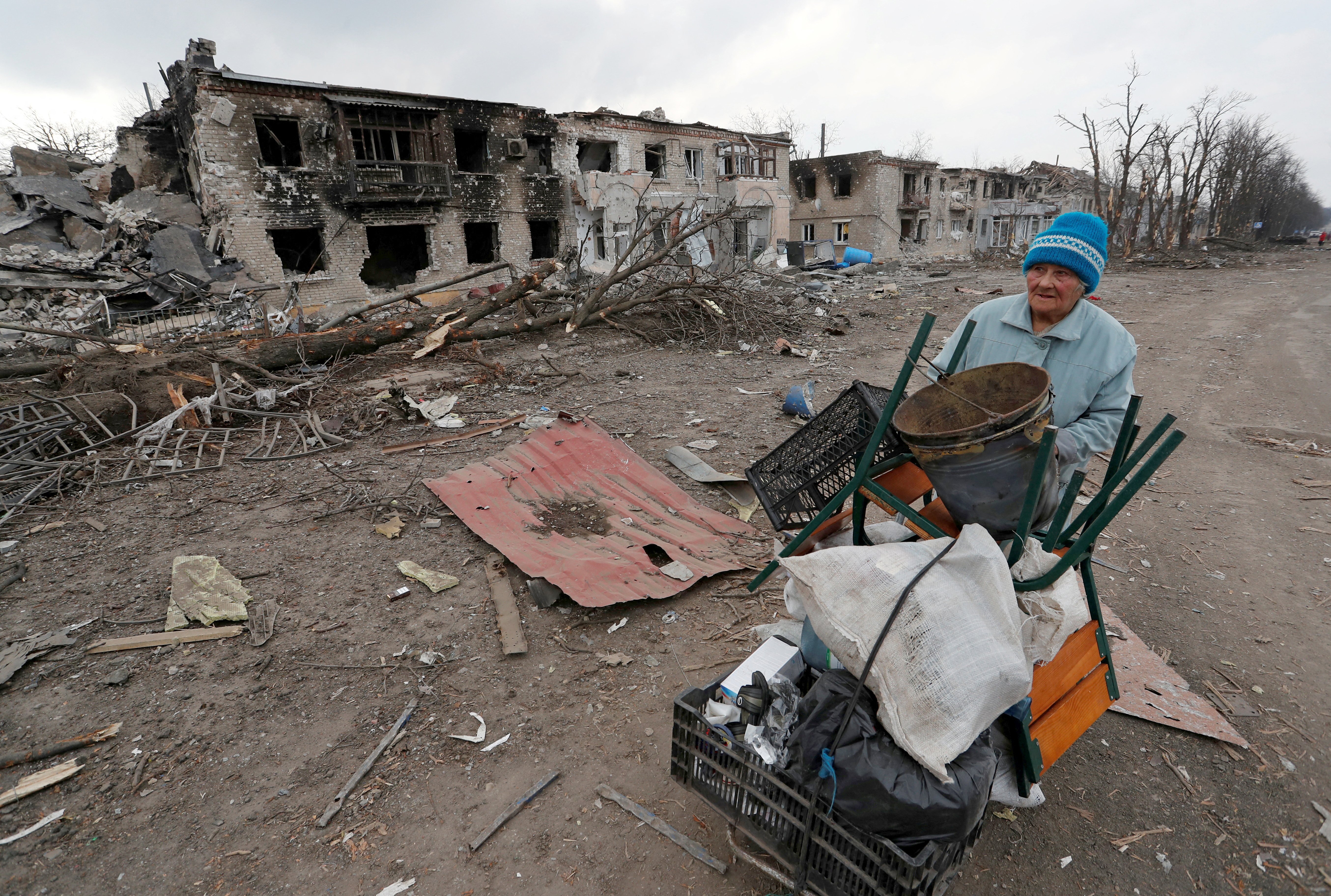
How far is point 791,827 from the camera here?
1666 millimetres

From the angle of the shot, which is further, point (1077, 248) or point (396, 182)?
point (396, 182)

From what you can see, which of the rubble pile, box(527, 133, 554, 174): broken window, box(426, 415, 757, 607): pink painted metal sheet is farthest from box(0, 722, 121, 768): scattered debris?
box(527, 133, 554, 174): broken window

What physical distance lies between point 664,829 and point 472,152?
2158cm

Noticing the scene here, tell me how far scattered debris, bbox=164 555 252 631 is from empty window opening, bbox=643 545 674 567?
2.23 meters

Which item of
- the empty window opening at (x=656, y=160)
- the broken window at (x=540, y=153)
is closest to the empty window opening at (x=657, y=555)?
the broken window at (x=540, y=153)

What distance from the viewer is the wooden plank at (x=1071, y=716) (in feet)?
5.78

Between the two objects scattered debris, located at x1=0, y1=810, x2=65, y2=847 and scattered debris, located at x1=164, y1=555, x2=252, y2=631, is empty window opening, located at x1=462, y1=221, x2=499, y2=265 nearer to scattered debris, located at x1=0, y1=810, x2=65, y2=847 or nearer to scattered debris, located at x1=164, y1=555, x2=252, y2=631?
scattered debris, located at x1=164, y1=555, x2=252, y2=631

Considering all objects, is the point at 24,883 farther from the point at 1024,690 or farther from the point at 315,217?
the point at 315,217

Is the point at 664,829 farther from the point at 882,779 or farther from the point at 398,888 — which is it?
the point at 882,779

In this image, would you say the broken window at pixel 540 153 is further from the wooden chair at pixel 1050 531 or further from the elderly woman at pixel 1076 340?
the wooden chair at pixel 1050 531

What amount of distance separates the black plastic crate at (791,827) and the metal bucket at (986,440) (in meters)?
0.80

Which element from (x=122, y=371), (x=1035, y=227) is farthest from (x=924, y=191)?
(x=122, y=371)

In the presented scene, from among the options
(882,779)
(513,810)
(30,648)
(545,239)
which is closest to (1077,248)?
(882,779)

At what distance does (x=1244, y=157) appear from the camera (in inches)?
1436
